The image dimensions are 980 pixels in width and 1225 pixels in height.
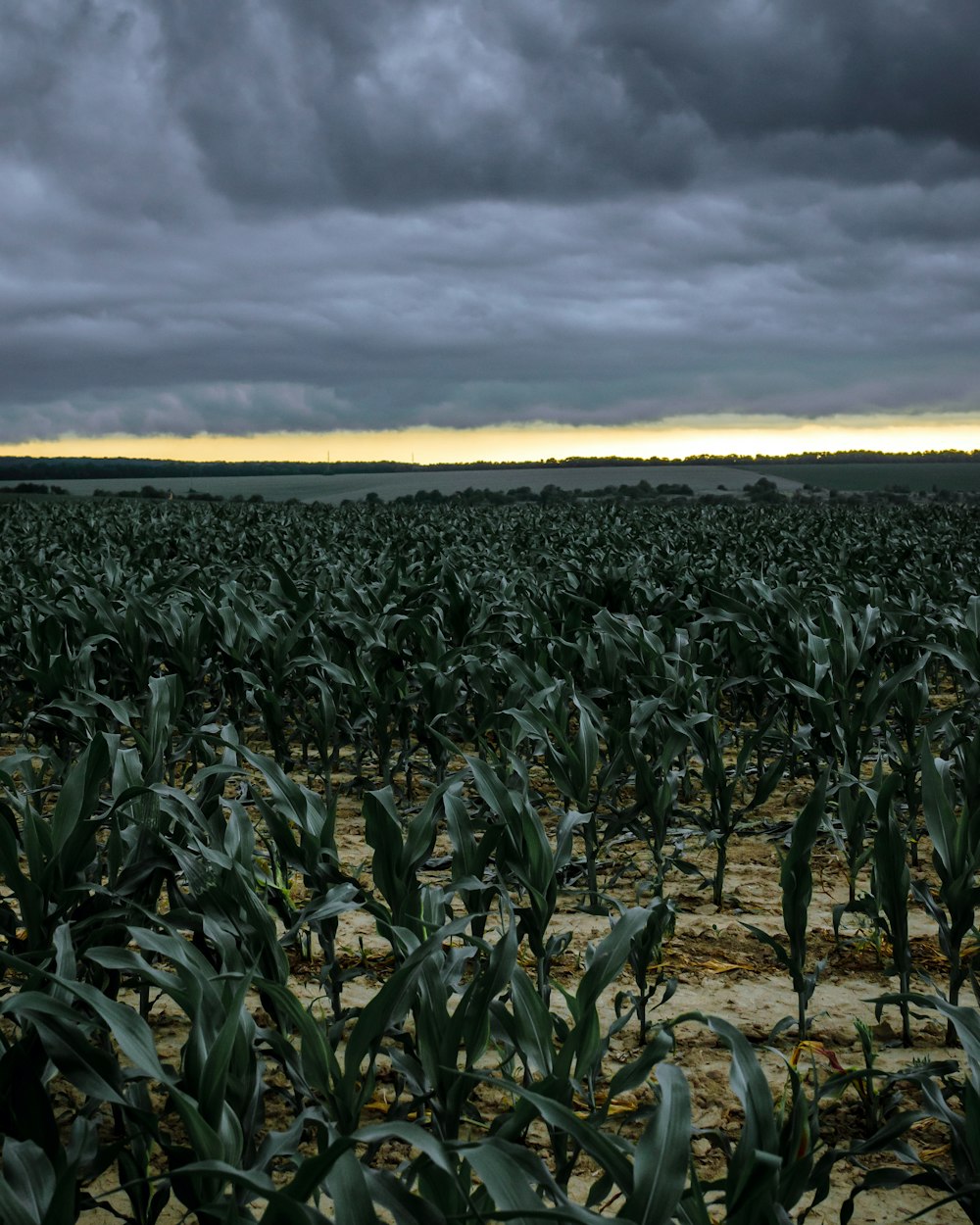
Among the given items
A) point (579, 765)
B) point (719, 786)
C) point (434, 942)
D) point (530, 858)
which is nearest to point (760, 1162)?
point (434, 942)

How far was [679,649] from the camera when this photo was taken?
5930 mm

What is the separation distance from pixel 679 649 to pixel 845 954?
2.55m

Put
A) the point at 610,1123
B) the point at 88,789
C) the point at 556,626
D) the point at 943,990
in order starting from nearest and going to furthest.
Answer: the point at 610,1123 → the point at 88,789 → the point at 943,990 → the point at 556,626

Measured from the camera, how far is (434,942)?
1.87m

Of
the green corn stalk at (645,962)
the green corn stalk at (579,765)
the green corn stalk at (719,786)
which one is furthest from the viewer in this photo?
the green corn stalk at (719,786)

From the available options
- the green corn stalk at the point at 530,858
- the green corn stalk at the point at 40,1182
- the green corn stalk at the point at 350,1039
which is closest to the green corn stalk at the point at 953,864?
the green corn stalk at the point at 530,858

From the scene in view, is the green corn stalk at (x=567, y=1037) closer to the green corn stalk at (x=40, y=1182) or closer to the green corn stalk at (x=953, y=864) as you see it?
the green corn stalk at (x=40, y=1182)

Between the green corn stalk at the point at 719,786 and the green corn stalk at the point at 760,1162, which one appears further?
the green corn stalk at the point at 719,786

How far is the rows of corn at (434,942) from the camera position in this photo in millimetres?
1645

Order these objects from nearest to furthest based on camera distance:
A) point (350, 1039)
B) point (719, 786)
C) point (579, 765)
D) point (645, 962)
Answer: point (350, 1039) < point (645, 962) < point (579, 765) < point (719, 786)

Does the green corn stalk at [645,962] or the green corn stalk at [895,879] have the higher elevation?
the green corn stalk at [895,879]

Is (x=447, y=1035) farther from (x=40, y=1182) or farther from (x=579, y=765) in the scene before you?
(x=579, y=765)

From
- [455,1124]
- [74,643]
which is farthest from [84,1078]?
[74,643]

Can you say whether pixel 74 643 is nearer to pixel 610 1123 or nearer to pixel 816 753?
pixel 816 753
